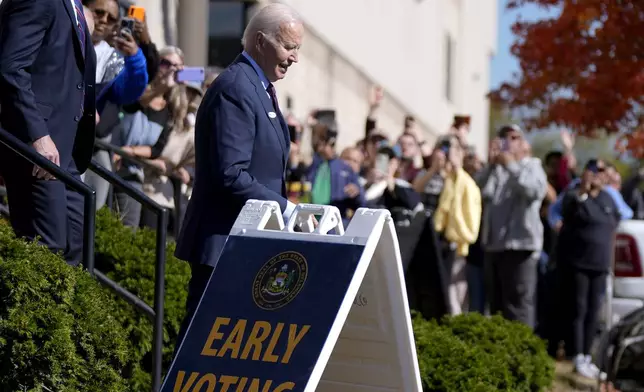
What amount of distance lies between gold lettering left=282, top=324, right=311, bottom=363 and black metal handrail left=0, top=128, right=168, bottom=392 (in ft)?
4.34

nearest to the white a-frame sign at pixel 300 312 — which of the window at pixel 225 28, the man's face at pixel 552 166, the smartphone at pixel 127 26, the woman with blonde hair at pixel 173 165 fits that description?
the smartphone at pixel 127 26

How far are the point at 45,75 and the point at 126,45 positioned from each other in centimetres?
146

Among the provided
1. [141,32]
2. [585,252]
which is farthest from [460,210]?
[141,32]

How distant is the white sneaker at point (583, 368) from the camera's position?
11.7m

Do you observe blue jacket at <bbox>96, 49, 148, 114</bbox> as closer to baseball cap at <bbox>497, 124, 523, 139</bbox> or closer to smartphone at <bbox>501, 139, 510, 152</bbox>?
smartphone at <bbox>501, 139, 510, 152</bbox>

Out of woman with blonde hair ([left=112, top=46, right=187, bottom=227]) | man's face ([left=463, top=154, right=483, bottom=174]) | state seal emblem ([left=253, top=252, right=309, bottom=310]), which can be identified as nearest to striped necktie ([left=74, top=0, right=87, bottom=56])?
state seal emblem ([left=253, top=252, right=309, bottom=310])

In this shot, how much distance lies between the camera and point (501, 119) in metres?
71.8

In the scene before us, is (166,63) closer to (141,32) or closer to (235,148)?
(141,32)

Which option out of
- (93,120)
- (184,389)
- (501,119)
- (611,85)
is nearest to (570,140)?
(611,85)

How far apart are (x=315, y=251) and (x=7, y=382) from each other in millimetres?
1208

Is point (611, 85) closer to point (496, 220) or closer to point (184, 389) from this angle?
point (496, 220)

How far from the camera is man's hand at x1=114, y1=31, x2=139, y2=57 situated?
7441 mm

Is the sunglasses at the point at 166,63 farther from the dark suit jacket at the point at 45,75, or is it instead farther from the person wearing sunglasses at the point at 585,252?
the person wearing sunglasses at the point at 585,252

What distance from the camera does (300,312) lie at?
4973mm
